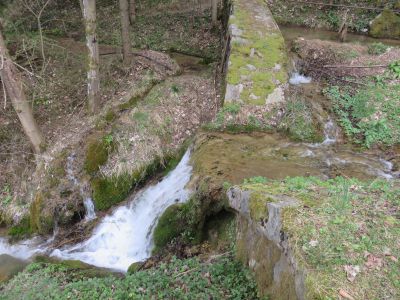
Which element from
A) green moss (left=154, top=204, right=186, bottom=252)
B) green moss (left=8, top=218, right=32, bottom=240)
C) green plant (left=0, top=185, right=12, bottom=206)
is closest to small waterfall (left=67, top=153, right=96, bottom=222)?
green moss (left=8, top=218, right=32, bottom=240)

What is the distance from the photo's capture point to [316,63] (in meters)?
11.2

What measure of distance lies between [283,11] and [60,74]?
10169 mm

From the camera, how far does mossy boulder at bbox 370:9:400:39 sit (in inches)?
536

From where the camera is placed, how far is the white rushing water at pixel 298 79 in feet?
34.5

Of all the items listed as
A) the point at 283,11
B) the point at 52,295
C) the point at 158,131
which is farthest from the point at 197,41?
the point at 52,295

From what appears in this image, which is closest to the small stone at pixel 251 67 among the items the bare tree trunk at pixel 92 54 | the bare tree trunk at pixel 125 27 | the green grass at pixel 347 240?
the bare tree trunk at pixel 125 27

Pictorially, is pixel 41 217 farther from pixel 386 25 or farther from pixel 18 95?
pixel 386 25

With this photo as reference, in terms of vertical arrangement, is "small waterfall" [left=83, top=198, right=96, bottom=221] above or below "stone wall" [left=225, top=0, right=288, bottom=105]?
below

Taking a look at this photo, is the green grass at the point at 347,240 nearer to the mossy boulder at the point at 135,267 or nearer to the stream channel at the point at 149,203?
the stream channel at the point at 149,203

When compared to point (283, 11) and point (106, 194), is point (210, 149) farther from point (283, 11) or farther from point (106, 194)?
point (283, 11)

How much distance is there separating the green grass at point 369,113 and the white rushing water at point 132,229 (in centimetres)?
415

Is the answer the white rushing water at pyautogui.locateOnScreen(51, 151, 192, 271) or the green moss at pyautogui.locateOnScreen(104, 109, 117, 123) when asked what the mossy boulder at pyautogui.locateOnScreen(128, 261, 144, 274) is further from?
the green moss at pyautogui.locateOnScreen(104, 109, 117, 123)

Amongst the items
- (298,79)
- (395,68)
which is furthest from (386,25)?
(298,79)

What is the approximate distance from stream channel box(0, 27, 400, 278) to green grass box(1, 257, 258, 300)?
0.96 metres
